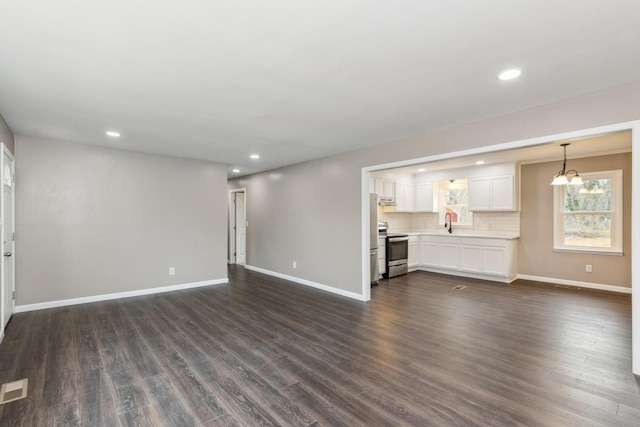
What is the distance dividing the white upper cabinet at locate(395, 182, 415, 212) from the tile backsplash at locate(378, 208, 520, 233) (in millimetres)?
342

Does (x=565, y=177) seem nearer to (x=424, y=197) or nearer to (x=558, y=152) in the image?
(x=558, y=152)

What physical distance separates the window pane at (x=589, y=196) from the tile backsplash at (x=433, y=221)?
913 mm

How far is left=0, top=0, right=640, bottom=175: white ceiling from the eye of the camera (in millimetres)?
1674

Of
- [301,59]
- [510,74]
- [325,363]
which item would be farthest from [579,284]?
[301,59]

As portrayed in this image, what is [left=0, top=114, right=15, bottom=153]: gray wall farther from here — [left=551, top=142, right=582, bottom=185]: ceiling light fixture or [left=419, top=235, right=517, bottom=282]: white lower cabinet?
[left=551, top=142, right=582, bottom=185]: ceiling light fixture

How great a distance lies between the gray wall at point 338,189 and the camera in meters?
2.82

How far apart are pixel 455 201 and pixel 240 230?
5.68 meters

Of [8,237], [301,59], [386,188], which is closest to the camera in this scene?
[301,59]

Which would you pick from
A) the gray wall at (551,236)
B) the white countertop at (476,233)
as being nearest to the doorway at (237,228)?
the white countertop at (476,233)

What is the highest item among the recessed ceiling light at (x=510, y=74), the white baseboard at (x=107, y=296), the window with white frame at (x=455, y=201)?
the recessed ceiling light at (x=510, y=74)

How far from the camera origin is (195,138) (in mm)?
4309

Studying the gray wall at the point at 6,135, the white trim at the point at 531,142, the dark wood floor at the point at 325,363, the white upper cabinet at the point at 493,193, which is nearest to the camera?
the dark wood floor at the point at 325,363

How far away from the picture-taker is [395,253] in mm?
6625

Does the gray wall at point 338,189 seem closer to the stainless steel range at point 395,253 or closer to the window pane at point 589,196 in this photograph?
the stainless steel range at point 395,253
